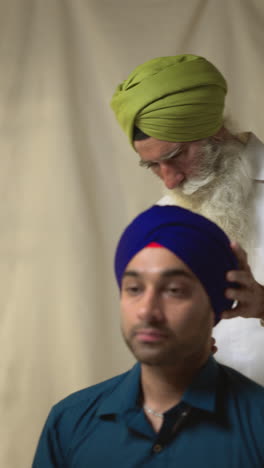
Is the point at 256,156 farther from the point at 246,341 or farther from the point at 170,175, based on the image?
the point at 246,341

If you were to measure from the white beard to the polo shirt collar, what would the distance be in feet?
2.17

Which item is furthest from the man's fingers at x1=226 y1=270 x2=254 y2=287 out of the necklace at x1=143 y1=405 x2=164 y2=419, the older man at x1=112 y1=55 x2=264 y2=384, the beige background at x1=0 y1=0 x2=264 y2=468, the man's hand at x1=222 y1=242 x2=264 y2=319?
the beige background at x1=0 y1=0 x2=264 y2=468

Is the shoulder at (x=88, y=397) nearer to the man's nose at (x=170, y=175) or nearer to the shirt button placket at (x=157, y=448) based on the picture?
the shirt button placket at (x=157, y=448)

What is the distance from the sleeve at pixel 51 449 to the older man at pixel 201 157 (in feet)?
2.06

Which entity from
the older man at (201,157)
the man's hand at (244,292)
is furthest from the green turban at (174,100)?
the man's hand at (244,292)

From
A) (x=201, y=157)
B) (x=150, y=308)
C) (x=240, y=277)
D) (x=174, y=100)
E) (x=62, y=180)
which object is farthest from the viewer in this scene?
(x=62, y=180)

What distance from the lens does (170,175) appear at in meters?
1.72

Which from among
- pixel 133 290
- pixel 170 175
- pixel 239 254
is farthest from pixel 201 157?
pixel 133 290

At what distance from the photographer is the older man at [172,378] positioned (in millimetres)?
1004

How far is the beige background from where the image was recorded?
234cm

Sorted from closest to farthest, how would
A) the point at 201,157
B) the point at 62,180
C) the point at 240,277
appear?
1. the point at 240,277
2. the point at 201,157
3. the point at 62,180

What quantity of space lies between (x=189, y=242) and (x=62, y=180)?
1.40 metres

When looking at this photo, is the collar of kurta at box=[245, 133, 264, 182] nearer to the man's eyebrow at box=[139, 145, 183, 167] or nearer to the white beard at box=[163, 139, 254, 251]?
Answer: the white beard at box=[163, 139, 254, 251]

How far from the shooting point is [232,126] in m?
1.95
